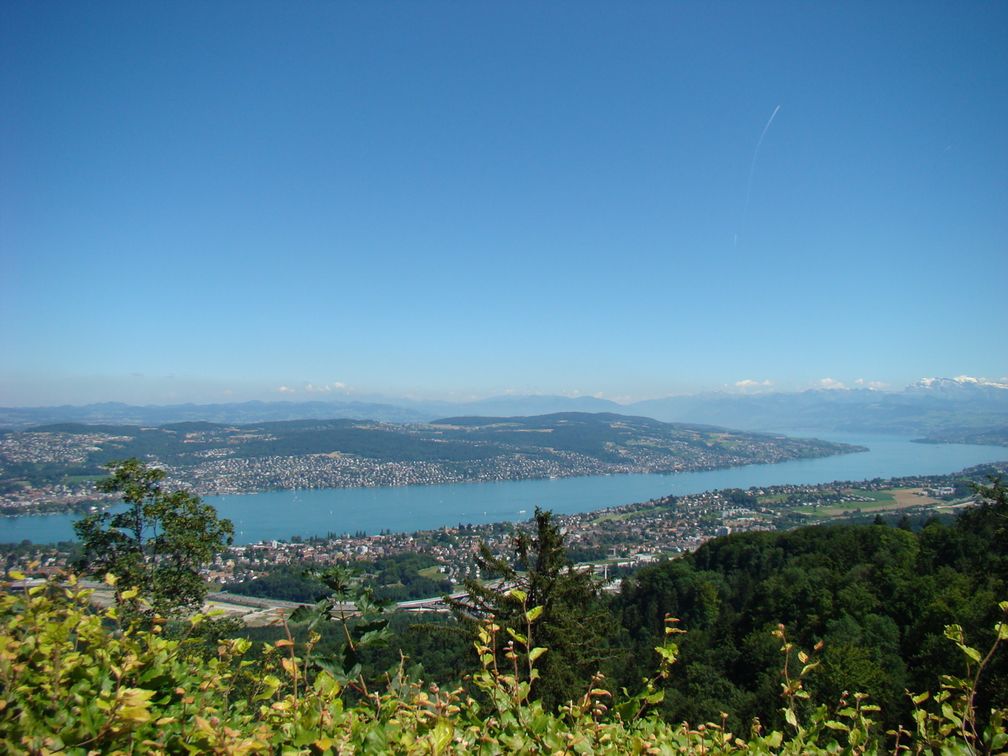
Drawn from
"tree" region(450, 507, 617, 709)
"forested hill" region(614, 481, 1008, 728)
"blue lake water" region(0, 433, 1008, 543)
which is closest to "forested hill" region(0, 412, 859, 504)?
"blue lake water" region(0, 433, 1008, 543)

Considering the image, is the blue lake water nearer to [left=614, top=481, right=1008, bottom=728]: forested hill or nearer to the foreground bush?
[left=614, top=481, right=1008, bottom=728]: forested hill

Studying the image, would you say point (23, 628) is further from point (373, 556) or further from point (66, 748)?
point (373, 556)

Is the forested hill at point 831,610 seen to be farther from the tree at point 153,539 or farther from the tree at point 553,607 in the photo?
the tree at point 153,539

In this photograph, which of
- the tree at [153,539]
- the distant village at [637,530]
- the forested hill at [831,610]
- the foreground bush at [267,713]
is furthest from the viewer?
the distant village at [637,530]

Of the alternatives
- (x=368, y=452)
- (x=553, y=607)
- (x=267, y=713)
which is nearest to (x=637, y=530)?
(x=553, y=607)

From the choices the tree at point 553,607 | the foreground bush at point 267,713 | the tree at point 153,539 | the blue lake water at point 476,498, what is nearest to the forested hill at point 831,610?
the tree at point 553,607

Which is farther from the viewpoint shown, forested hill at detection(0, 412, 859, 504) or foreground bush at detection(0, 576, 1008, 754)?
forested hill at detection(0, 412, 859, 504)
